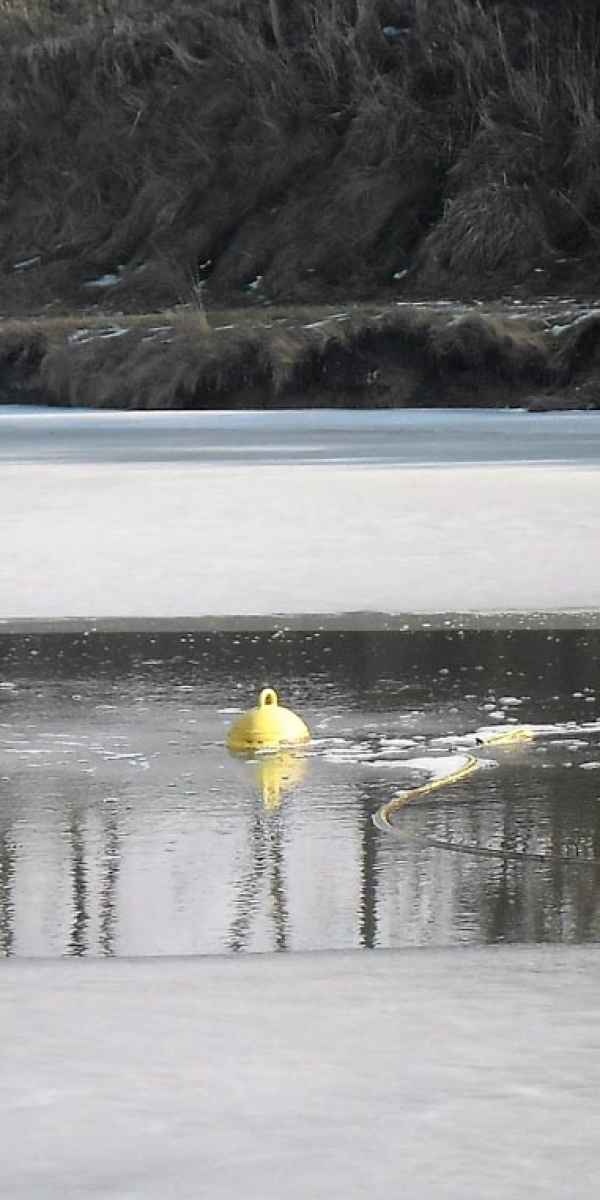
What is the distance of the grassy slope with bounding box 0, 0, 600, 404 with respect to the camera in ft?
174

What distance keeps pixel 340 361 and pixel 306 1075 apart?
115ft

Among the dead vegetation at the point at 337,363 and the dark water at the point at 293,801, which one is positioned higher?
the dark water at the point at 293,801

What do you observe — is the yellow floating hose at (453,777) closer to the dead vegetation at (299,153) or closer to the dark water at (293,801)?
the dark water at (293,801)

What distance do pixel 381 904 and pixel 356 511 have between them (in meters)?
9.81

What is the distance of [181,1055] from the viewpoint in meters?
3.46

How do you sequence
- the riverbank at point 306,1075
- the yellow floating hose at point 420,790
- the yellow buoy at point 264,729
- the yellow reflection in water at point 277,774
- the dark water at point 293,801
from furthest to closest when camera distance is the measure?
the yellow buoy at point 264,729 < the yellow reflection in water at point 277,774 < the yellow floating hose at point 420,790 < the dark water at point 293,801 < the riverbank at point 306,1075

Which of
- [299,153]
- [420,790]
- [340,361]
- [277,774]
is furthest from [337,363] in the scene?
[420,790]

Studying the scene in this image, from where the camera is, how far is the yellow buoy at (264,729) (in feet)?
20.6

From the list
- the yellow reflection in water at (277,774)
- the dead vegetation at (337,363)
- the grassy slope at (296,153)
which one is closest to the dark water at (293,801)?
the yellow reflection in water at (277,774)

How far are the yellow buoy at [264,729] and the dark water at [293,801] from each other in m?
0.08

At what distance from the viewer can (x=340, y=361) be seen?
3825 centimetres

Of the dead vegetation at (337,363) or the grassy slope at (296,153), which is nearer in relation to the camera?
the dead vegetation at (337,363)

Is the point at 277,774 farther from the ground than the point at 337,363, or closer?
farther from the ground

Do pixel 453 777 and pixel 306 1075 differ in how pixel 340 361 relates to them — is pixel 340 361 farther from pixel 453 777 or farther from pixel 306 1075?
pixel 306 1075
